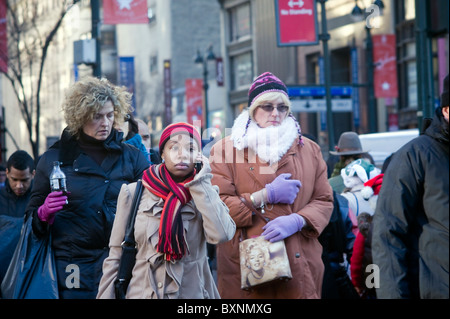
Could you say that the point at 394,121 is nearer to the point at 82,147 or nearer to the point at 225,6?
the point at 225,6

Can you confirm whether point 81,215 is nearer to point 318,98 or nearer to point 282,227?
point 282,227

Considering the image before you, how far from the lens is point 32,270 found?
596 cm

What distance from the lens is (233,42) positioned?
51.8 meters

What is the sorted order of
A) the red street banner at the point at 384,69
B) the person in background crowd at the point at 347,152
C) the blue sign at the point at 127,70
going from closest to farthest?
the person in background crowd at the point at 347,152 < the red street banner at the point at 384,69 < the blue sign at the point at 127,70

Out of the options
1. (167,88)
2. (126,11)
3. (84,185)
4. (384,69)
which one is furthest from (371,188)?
(167,88)

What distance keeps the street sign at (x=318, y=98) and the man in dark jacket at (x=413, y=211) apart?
1488 cm

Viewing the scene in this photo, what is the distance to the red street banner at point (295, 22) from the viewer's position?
18703 millimetres

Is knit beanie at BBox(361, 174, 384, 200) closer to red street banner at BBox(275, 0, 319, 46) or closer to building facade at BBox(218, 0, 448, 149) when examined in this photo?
red street banner at BBox(275, 0, 319, 46)

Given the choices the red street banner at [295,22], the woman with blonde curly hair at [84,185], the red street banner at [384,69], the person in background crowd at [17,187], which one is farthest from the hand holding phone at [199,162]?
the red street banner at [384,69]

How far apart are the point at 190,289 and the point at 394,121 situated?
1201 inches

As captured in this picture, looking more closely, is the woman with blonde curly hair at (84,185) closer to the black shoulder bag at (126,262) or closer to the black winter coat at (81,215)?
the black winter coat at (81,215)

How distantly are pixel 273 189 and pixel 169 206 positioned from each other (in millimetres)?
939

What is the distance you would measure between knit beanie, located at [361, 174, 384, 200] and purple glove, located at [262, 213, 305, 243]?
1.53 m

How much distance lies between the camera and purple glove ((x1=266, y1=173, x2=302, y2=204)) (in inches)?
225
